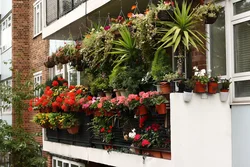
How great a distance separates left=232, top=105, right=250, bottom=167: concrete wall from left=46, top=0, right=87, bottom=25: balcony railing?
609 centimetres

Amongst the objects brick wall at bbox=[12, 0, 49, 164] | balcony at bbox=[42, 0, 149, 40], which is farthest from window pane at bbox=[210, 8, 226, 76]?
brick wall at bbox=[12, 0, 49, 164]

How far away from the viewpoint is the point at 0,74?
2486cm

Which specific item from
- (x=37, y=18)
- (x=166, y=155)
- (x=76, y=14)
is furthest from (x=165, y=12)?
(x=37, y=18)

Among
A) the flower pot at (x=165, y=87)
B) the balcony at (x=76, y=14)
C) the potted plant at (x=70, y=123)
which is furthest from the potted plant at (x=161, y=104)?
the potted plant at (x=70, y=123)

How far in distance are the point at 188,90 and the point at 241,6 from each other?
1847 mm

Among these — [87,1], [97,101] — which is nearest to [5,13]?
[87,1]

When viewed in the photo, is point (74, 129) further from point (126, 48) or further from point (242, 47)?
point (242, 47)

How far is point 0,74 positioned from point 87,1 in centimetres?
1410

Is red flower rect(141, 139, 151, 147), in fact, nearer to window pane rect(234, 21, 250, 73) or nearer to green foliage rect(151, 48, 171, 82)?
green foliage rect(151, 48, 171, 82)

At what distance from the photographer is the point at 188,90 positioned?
305 inches

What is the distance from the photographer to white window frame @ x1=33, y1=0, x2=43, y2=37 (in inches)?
773

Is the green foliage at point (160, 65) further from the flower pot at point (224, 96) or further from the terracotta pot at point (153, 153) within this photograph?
the terracotta pot at point (153, 153)

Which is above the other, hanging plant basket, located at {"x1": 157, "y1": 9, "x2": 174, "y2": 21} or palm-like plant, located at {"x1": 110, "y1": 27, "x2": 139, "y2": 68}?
hanging plant basket, located at {"x1": 157, "y1": 9, "x2": 174, "y2": 21}

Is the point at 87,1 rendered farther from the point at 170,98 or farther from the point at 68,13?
the point at 170,98
